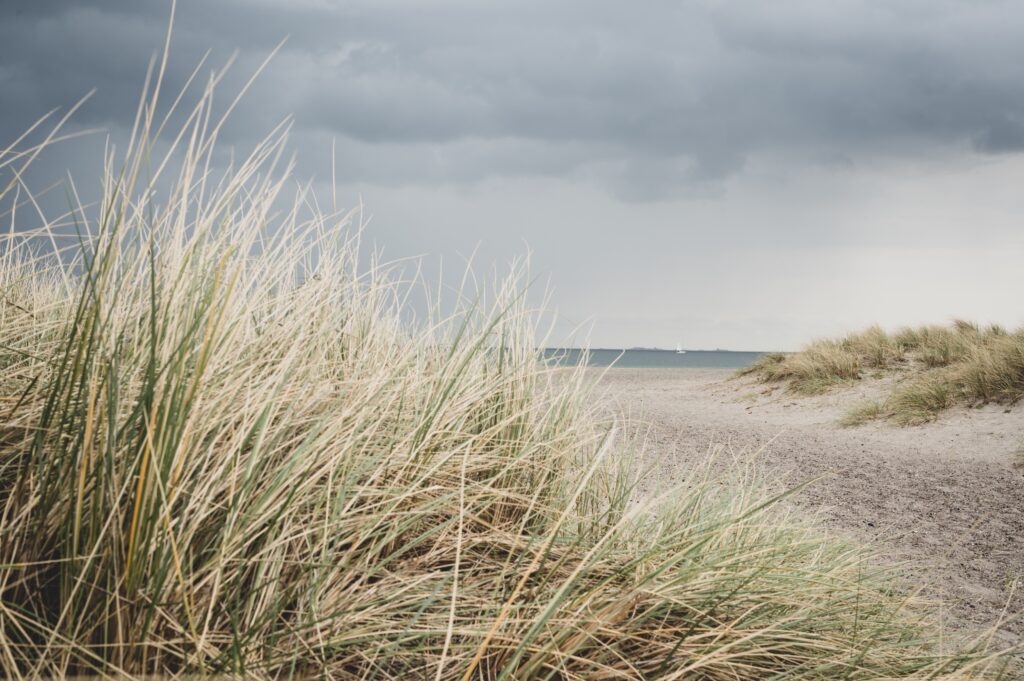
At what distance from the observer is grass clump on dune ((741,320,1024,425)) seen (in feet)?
25.6

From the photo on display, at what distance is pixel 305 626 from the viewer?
1.30m

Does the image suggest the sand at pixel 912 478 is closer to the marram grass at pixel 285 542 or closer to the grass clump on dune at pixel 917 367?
the grass clump on dune at pixel 917 367

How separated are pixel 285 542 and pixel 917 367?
1106 centimetres

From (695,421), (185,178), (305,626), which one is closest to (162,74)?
(185,178)

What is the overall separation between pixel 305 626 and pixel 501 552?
2.40 feet

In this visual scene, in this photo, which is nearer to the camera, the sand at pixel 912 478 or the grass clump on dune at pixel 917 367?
the sand at pixel 912 478

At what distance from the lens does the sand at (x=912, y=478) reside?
3.19 m

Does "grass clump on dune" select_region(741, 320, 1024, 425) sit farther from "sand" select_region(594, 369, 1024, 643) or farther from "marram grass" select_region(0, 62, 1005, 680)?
"marram grass" select_region(0, 62, 1005, 680)

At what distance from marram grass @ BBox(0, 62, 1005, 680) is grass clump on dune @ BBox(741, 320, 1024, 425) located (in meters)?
6.71

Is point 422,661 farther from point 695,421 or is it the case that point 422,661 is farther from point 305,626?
point 695,421

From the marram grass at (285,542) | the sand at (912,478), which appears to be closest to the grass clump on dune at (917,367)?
the sand at (912,478)

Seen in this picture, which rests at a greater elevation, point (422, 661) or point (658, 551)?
point (658, 551)

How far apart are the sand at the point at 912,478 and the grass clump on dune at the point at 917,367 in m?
0.27

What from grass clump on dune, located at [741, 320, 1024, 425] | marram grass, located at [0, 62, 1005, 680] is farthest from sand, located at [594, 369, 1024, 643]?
marram grass, located at [0, 62, 1005, 680]
